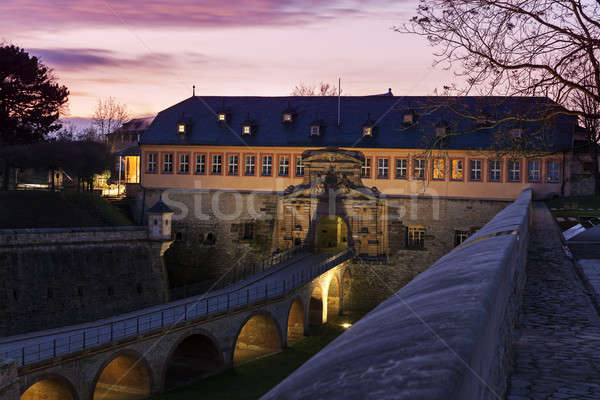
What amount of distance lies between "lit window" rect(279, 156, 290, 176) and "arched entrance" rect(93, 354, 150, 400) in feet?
73.7

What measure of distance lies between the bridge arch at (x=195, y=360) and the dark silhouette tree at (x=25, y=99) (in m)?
26.2

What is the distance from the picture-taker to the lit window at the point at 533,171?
39344 mm

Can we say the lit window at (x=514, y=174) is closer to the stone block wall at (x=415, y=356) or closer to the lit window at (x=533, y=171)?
the lit window at (x=533, y=171)

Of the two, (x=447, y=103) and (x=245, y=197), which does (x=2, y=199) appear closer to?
(x=245, y=197)

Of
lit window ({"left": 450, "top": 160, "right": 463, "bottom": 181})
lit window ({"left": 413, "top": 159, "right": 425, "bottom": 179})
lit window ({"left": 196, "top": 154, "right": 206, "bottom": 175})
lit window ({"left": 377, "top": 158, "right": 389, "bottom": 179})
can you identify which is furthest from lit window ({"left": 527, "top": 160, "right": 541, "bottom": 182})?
lit window ({"left": 196, "top": 154, "right": 206, "bottom": 175})

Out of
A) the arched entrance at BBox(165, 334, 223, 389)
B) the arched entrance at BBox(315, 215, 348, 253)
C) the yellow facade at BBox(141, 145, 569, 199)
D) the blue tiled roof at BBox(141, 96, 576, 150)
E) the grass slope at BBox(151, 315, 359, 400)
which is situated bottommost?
the grass slope at BBox(151, 315, 359, 400)

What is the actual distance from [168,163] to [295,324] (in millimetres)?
17920

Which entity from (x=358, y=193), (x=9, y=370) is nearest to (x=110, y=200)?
(x=358, y=193)

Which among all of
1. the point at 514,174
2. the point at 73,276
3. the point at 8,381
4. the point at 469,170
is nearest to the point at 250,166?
the point at 469,170

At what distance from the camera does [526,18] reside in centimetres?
1034

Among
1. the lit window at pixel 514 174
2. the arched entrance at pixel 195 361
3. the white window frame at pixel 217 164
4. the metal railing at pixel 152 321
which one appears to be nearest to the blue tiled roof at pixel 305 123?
the white window frame at pixel 217 164

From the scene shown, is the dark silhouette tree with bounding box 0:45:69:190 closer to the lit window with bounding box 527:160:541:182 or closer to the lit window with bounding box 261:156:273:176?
the lit window with bounding box 261:156:273:176

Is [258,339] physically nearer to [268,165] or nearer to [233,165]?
[268,165]

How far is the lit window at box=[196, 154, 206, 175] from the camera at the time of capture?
4425 cm
